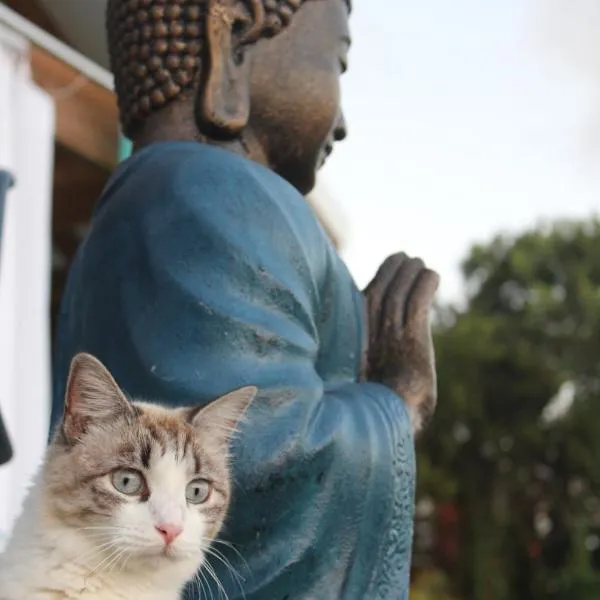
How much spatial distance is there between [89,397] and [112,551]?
0.18 metres

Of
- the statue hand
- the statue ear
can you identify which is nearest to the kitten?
the statue hand

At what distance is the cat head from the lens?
117 cm

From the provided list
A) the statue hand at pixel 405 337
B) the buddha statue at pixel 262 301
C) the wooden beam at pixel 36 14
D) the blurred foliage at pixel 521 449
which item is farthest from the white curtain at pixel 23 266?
the blurred foliage at pixel 521 449

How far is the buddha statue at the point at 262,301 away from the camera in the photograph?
1506 mm

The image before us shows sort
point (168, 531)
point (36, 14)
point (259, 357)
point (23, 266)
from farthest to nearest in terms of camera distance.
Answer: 1. point (36, 14)
2. point (23, 266)
3. point (259, 357)
4. point (168, 531)

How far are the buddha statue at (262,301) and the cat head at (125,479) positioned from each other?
0.22m

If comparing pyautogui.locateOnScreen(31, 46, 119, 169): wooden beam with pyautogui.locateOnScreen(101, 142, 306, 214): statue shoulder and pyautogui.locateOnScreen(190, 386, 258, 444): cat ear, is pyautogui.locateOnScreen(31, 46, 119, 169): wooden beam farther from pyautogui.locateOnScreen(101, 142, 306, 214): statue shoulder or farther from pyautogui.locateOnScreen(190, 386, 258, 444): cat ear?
pyautogui.locateOnScreen(190, 386, 258, 444): cat ear

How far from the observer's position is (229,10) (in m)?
1.86

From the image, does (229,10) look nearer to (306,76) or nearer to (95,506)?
(306,76)

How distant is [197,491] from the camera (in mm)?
1250

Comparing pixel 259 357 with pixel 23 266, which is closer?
pixel 259 357

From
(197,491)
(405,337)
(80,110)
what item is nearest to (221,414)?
(197,491)

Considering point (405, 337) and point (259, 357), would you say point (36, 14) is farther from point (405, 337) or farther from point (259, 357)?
point (259, 357)

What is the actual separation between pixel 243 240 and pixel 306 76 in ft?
1.50
